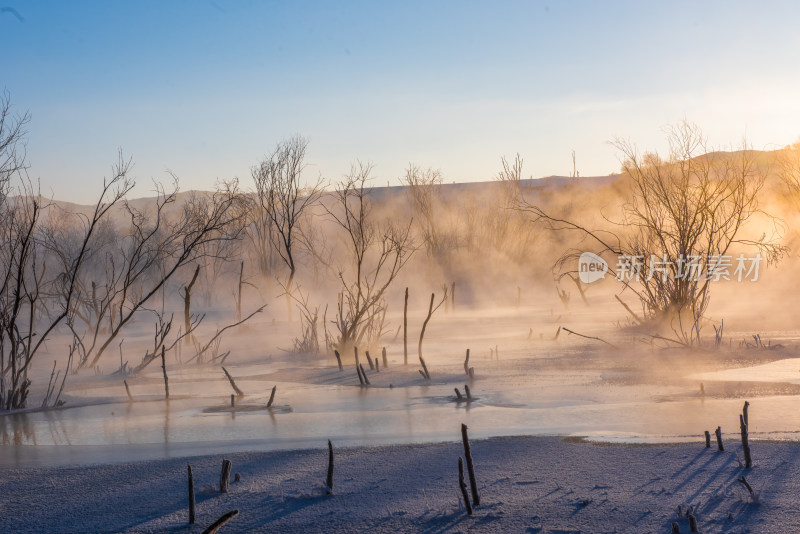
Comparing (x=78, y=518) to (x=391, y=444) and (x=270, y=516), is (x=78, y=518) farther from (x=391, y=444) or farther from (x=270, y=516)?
(x=391, y=444)

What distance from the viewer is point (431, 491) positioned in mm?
4938

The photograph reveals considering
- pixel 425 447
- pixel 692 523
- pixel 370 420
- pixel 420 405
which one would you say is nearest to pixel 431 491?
pixel 425 447

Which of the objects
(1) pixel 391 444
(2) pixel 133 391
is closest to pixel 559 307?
(2) pixel 133 391

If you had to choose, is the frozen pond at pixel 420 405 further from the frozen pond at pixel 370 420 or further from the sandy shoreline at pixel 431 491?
the sandy shoreline at pixel 431 491

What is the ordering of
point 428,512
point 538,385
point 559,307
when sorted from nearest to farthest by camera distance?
point 428,512
point 538,385
point 559,307

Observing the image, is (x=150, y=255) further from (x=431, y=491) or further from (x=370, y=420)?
(x=431, y=491)

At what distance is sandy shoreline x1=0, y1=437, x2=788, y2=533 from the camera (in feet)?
14.2

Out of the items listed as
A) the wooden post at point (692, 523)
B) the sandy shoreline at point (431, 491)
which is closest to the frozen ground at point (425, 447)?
the sandy shoreline at point (431, 491)

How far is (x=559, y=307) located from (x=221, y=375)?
542 inches

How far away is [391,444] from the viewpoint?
6477mm

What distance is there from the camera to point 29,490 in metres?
5.38

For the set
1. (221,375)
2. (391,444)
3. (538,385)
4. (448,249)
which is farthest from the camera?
(448,249)

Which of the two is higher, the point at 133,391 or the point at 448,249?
the point at 448,249

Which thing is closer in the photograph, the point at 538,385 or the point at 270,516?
the point at 270,516
